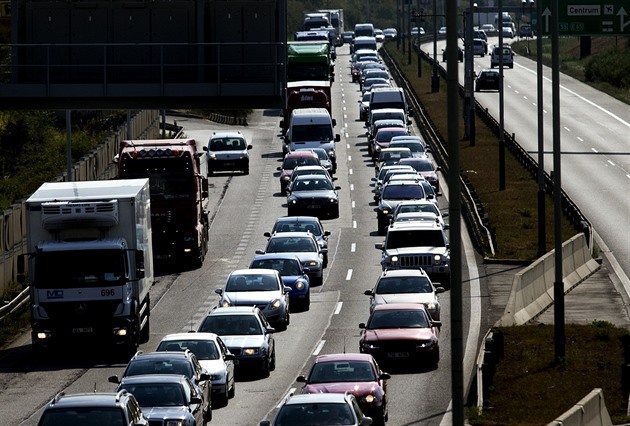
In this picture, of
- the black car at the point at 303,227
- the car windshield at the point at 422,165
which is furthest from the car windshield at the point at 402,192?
the car windshield at the point at 422,165

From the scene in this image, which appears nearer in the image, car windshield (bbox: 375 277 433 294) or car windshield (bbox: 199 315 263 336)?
car windshield (bbox: 199 315 263 336)

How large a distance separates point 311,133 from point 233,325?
132 feet

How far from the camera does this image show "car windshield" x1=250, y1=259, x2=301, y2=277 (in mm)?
43281

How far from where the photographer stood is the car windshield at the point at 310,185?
198 ft

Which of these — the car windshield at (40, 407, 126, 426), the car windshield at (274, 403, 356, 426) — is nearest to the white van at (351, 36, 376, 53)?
the car windshield at (274, 403, 356, 426)

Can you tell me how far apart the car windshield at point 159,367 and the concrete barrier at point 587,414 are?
22.6ft

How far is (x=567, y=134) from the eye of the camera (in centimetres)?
8781

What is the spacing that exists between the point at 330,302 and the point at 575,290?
280 inches

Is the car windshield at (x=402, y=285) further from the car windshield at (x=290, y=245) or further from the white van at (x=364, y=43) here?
the white van at (x=364, y=43)

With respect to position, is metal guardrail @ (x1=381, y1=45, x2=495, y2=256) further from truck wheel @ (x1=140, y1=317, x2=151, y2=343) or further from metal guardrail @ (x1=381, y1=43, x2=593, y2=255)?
truck wheel @ (x1=140, y1=317, x2=151, y2=343)

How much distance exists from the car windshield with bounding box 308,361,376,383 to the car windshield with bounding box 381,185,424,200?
1122 inches

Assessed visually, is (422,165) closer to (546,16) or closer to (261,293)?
(546,16)

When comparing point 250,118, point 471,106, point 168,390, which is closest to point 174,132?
point 250,118

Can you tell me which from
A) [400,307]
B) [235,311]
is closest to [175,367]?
[235,311]
